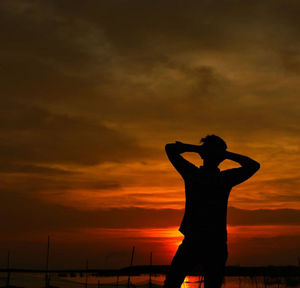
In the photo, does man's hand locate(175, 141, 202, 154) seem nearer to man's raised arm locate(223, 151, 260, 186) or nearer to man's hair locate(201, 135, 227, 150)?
man's hair locate(201, 135, 227, 150)

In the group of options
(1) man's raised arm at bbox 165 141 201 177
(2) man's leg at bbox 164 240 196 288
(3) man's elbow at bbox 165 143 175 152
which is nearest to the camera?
(2) man's leg at bbox 164 240 196 288

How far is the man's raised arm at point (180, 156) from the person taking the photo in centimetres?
462

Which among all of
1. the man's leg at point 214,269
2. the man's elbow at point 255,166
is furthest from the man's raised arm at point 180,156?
the man's leg at point 214,269

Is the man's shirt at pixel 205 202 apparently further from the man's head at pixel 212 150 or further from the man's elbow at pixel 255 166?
the man's elbow at pixel 255 166

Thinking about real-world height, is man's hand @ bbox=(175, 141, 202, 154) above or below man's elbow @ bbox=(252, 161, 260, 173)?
above

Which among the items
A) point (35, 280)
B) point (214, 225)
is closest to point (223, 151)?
point (214, 225)

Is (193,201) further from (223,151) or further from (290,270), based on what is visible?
(290,270)

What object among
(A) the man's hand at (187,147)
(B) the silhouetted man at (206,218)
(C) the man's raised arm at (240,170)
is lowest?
(B) the silhouetted man at (206,218)

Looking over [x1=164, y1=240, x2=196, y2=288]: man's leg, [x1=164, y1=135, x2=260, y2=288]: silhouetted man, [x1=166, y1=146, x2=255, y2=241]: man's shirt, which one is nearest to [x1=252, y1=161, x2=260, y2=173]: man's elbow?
[x1=164, y1=135, x2=260, y2=288]: silhouetted man

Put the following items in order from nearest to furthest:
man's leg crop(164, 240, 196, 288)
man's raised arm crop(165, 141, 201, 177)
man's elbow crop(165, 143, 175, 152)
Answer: man's leg crop(164, 240, 196, 288), man's raised arm crop(165, 141, 201, 177), man's elbow crop(165, 143, 175, 152)

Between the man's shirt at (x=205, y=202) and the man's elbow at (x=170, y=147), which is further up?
the man's elbow at (x=170, y=147)

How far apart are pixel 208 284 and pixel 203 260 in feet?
0.78

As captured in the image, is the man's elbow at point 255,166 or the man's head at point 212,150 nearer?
the man's head at point 212,150

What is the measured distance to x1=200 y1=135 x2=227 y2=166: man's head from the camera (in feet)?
15.2
